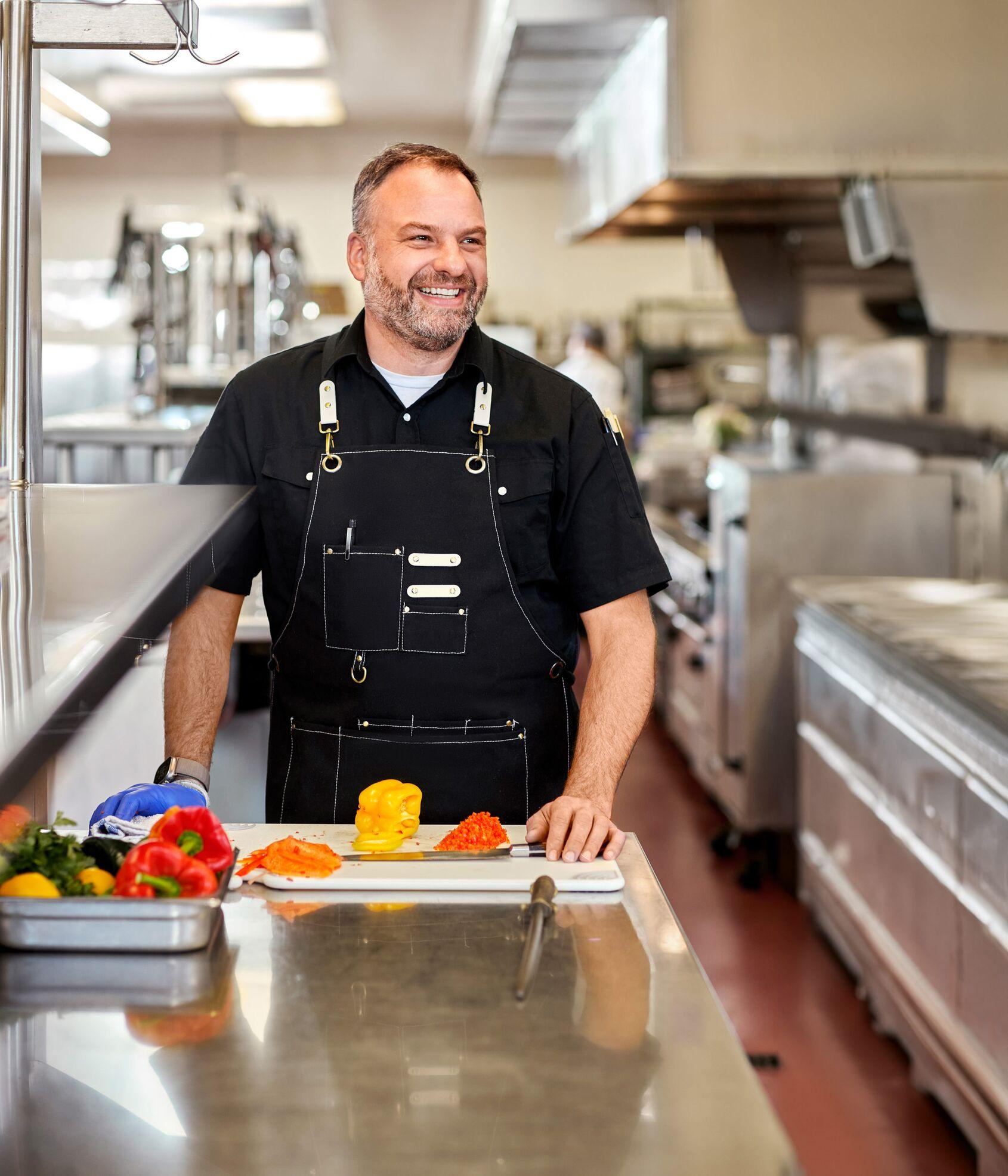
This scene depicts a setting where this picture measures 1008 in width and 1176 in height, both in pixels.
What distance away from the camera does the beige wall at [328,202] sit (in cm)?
1074

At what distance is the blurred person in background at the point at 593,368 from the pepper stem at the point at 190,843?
7128 millimetres

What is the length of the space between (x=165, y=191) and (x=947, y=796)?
9.55 meters

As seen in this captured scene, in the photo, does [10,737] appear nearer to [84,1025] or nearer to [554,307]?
[84,1025]

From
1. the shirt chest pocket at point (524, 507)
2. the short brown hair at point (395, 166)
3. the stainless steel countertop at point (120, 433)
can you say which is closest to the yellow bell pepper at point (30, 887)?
the shirt chest pocket at point (524, 507)

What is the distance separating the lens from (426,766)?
207 cm

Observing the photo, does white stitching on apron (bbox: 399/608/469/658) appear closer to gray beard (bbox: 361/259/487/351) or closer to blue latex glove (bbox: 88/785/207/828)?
gray beard (bbox: 361/259/487/351)

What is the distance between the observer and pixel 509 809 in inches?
83.1

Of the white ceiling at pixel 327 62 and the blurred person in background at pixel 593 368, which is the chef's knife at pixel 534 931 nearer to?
the white ceiling at pixel 327 62

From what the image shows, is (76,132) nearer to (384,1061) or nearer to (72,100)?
(72,100)

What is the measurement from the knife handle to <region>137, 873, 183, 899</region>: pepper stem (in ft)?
1.29

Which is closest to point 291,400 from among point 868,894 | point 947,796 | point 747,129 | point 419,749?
point 419,749

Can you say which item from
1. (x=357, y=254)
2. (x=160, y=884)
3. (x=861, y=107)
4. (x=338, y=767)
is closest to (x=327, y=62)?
(x=861, y=107)

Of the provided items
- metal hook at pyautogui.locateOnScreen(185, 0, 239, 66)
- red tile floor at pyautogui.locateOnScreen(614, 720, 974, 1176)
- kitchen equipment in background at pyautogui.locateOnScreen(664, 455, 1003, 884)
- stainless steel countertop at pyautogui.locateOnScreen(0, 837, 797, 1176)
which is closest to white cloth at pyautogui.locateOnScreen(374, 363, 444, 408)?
metal hook at pyautogui.locateOnScreen(185, 0, 239, 66)

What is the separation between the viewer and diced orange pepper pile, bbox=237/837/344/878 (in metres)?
1.33
